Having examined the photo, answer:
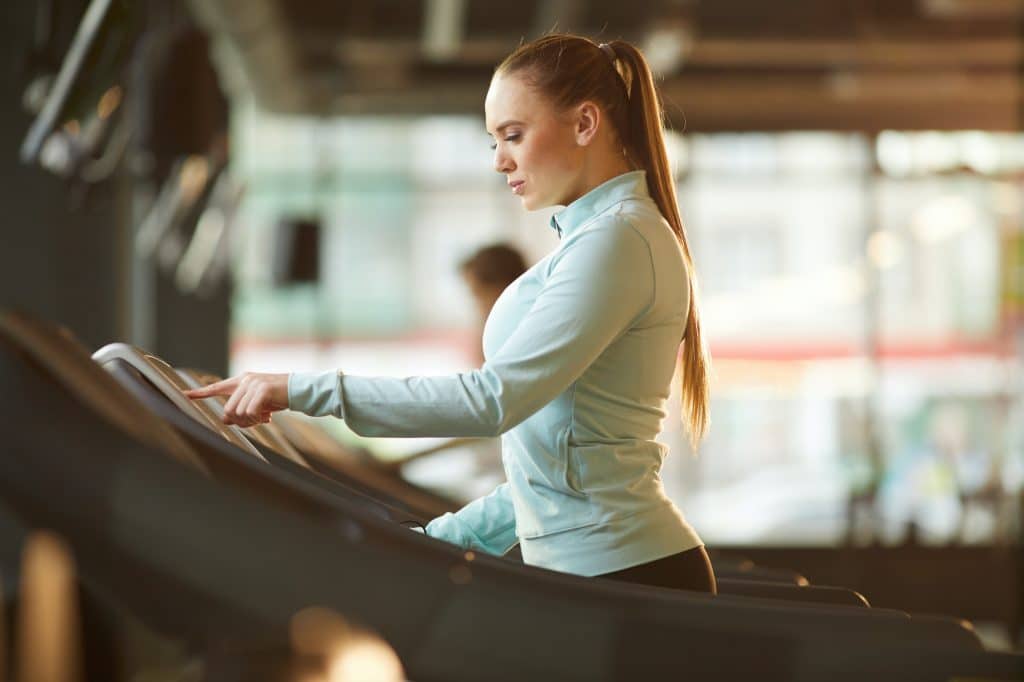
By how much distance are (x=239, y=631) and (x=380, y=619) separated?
4.6 inches

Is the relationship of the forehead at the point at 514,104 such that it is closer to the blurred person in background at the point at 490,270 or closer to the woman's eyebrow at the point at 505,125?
the woman's eyebrow at the point at 505,125

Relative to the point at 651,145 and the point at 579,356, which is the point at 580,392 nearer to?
the point at 579,356

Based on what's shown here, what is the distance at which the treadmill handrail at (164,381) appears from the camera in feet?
4.81

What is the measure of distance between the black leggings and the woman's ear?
0.45 m

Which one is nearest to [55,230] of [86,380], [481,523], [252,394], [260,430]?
[260,430]

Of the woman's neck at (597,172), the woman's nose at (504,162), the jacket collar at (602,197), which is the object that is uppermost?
the woman's nose at (504,162)

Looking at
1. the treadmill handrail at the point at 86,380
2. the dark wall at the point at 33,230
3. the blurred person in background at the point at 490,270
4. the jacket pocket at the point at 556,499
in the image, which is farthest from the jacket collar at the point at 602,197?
the dark wall at the point at 33,230

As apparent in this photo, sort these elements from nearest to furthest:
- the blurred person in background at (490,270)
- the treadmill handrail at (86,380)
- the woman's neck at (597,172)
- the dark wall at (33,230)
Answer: the treadmill handrail at (86,380)
the woman's neck at (597,172)
the blurred person in background at (490,270)
the dark wall at (33,230)

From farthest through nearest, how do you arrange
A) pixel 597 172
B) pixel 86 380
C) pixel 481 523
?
pixel 481 523 < pixel 597 172 < pixel 86 380

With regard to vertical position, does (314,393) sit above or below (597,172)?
below

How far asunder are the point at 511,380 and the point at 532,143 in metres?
0.30

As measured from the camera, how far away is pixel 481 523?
5.76ft

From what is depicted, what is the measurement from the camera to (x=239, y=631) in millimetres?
1099

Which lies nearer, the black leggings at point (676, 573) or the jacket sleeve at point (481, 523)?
the black leggings at point (676, 573)
